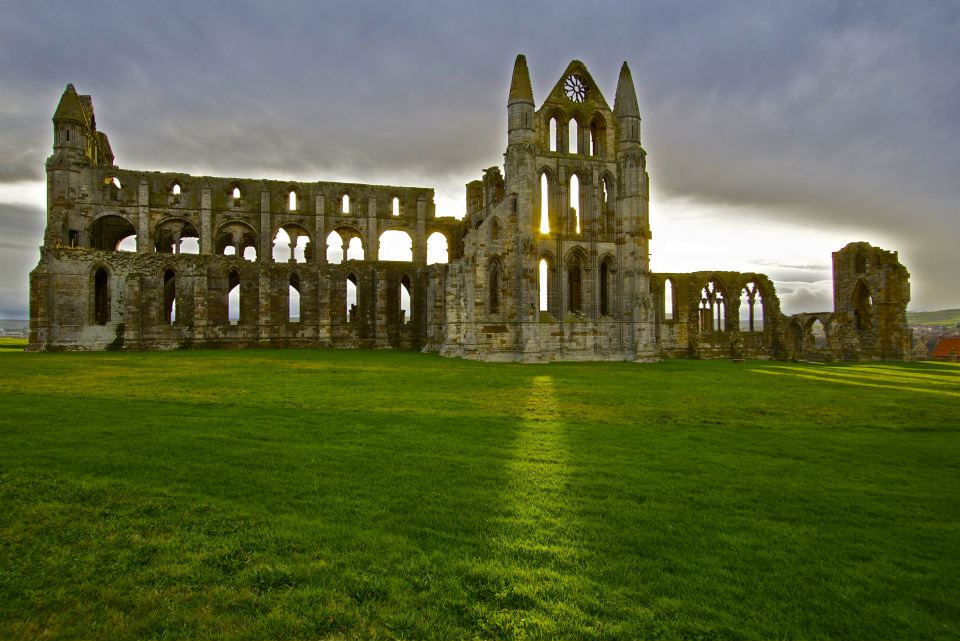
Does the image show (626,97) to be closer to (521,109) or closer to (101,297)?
(521,109)

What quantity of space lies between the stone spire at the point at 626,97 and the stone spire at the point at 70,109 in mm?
39524

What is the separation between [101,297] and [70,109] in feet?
51.2

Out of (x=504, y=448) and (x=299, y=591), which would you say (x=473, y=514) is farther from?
(x=504, y=448)

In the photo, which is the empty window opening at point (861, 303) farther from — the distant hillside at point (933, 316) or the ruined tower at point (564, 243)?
the distant hillside at point (933, 316)

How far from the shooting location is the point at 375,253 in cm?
4822

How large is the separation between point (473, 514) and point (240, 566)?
2.14 m

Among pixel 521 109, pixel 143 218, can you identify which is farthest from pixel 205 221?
pixel 521 109

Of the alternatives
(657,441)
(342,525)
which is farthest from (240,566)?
(657,441)

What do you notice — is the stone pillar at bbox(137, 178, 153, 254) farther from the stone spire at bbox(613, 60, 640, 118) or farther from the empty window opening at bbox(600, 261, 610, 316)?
the stone spire at bbox(613, 60, 640, 118)

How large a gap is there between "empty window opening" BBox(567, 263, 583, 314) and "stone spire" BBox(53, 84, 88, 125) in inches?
1537

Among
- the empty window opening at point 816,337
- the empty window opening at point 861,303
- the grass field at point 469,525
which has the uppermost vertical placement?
the empty window opening at point 861,303

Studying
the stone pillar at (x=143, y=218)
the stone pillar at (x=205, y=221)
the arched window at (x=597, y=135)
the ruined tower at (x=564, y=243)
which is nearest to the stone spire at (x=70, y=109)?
the stone pillar at (x=143, y=218)

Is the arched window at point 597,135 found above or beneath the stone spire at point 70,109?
beneath

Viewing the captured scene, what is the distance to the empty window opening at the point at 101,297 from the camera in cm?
3454
